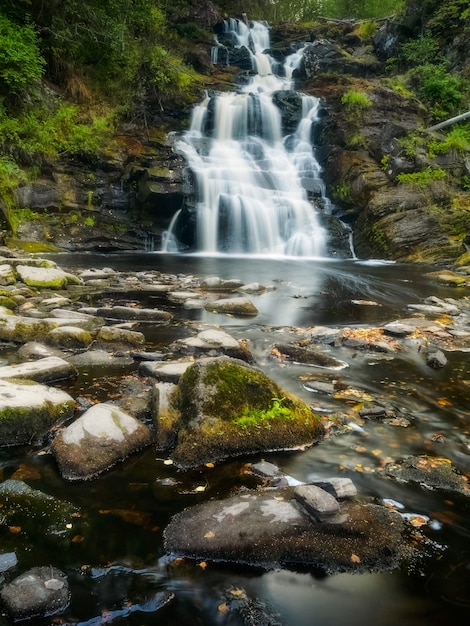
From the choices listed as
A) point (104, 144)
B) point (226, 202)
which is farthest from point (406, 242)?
point (104, 144)

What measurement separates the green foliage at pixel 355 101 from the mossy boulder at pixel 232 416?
877 inches

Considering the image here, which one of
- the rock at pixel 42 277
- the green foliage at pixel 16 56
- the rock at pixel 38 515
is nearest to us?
the rock at pixel 38 515

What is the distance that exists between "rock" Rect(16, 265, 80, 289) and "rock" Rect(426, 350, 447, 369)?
6.94 m

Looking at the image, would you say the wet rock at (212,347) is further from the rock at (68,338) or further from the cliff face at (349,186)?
the cliff face at (349,186)

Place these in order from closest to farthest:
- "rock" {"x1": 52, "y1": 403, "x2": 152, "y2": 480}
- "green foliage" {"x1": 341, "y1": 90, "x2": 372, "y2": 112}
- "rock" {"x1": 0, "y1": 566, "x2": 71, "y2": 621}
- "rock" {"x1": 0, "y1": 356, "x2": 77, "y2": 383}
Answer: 1. "rock" {"x1": 0, "y1": 566, "x2": 71, "y2": 621}
2. "rock" {"x1": 52, "y1": 403, "x2": 152, "y2": 480}
3. "rock" {"x1": 0, "y1": 356, "x2": 77, "y2": 383}
4. "green foliage" {"x1": 341, "y1": 90, "x2": 372, "y2": 112}

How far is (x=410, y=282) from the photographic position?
12.5 m

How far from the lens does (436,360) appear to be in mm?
5379

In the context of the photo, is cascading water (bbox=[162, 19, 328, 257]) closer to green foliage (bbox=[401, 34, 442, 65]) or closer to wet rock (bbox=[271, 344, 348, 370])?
green foliage (bbox=[401, 34, 442, 65])

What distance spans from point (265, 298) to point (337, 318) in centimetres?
203

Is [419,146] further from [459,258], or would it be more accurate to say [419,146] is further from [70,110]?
[70,110]

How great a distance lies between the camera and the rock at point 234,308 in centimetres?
796

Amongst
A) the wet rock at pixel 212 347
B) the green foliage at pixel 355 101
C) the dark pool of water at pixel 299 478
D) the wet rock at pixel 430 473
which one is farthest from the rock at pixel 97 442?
the green foliage at pixel 355 101

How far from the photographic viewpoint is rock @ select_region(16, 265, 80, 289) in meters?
8.83

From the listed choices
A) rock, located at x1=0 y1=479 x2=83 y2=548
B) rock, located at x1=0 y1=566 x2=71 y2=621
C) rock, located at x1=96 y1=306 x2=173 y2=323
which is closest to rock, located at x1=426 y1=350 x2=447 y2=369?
rock, located at x1=96 y1=306 x2=173 y2=323
